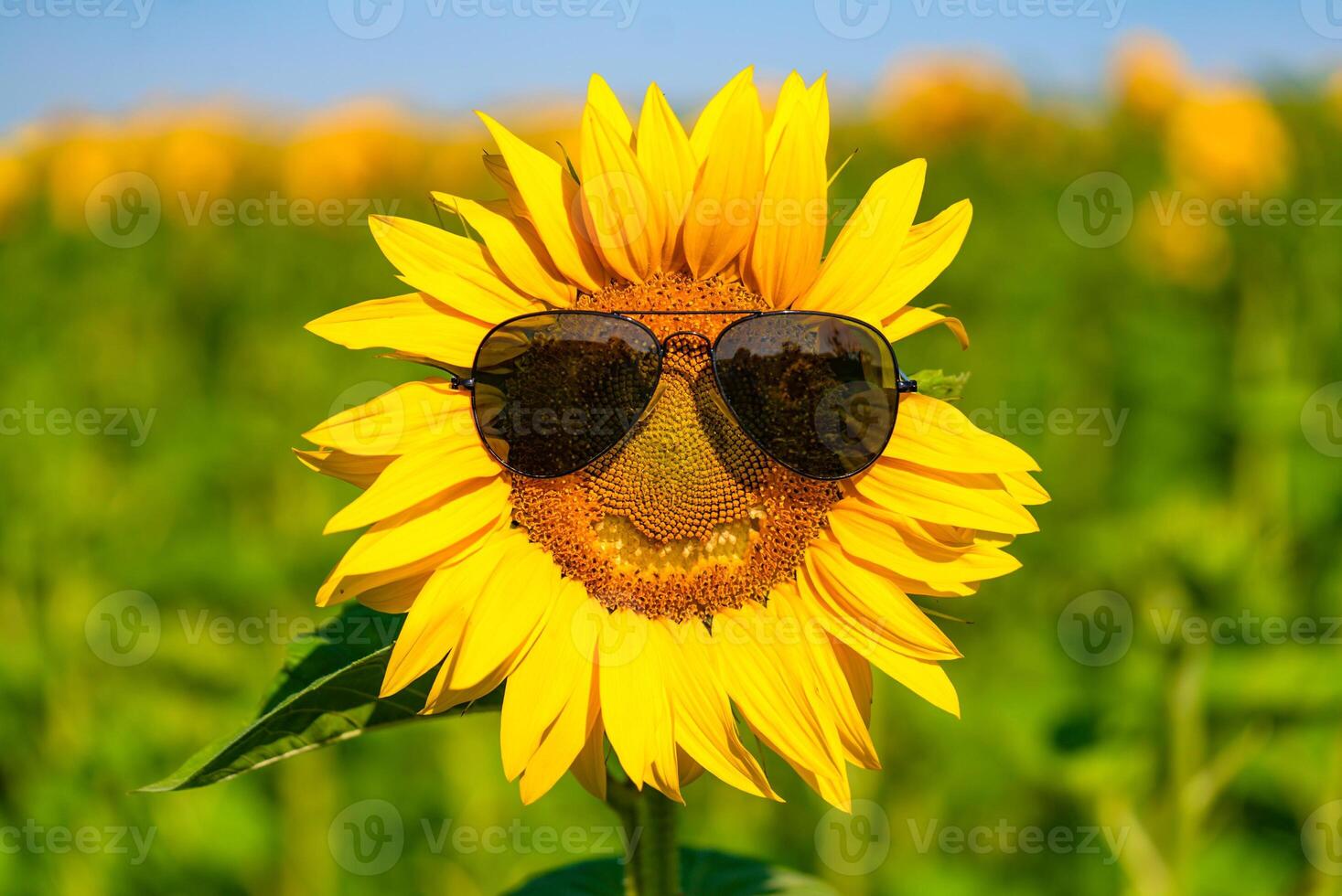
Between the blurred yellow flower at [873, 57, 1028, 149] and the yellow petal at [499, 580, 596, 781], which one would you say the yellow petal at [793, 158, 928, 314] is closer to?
the yellow petal at [499, 580, 596, 781]

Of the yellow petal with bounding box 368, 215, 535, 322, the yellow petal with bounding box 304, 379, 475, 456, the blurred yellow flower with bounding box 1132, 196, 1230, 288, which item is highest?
the blurred yellow flower with bounding box 1132, 196, 1230, 288

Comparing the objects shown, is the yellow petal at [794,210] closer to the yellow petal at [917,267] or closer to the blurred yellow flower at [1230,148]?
the yellow petal at [917,267]

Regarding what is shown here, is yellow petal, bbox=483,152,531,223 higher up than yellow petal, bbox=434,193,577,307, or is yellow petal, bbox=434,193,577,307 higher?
yellow petal, bbox=483,152,531,223

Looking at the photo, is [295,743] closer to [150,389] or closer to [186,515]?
[186,515]

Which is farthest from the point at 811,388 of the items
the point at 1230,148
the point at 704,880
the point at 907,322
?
the point at 1230,148

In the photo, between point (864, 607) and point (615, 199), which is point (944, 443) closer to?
point (864, 607)

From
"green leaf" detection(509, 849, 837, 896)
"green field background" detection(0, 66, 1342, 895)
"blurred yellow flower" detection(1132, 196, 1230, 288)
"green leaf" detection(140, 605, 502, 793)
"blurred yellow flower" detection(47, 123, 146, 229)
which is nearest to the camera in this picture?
"green leaf" detection(140, 605, 502, 793)

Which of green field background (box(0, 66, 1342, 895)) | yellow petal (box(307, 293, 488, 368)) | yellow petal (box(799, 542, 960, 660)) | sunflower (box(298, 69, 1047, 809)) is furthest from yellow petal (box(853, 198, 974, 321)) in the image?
green field background (box(0, 66, 1342, 895))
